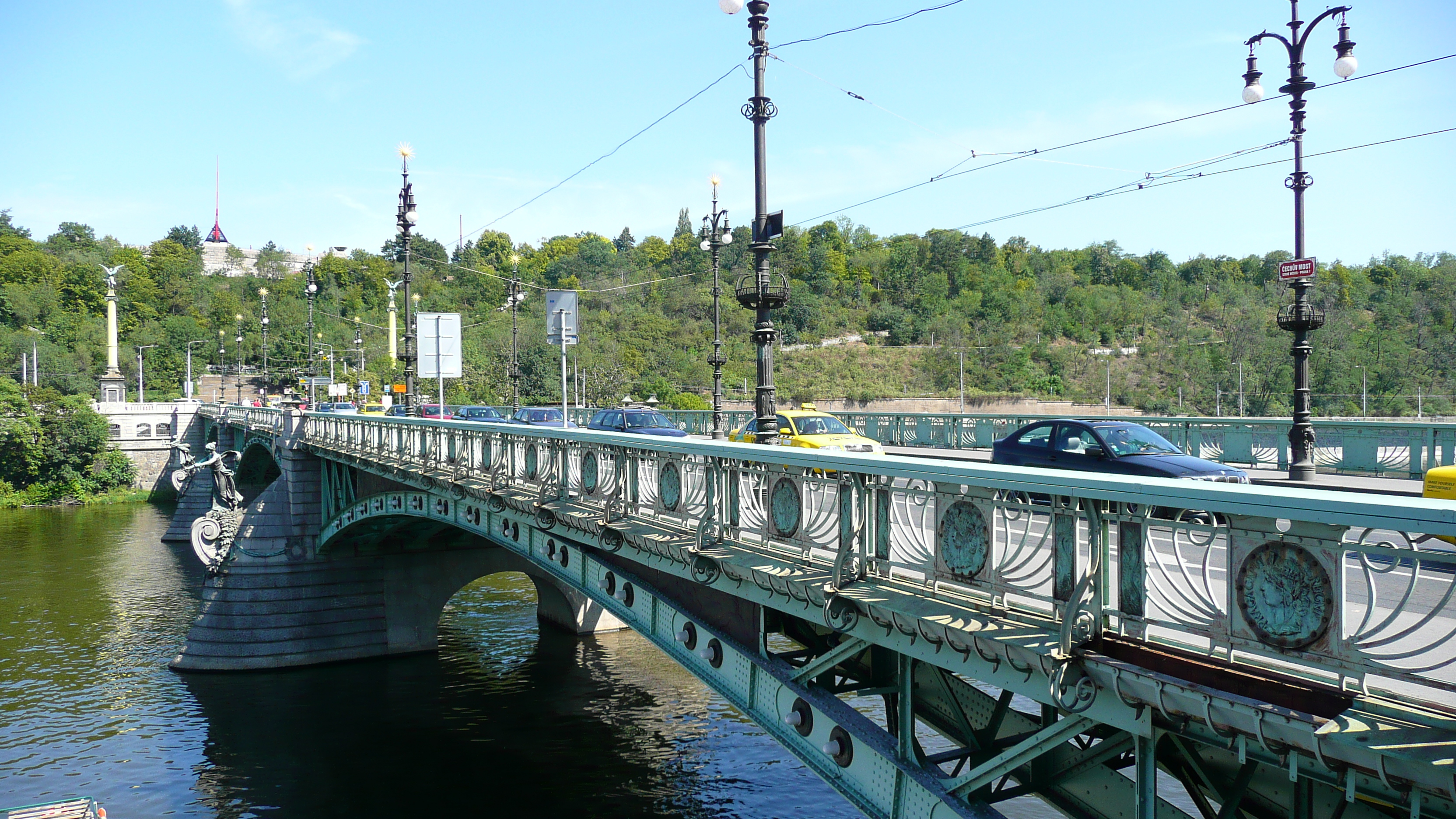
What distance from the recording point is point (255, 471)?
5294 cm

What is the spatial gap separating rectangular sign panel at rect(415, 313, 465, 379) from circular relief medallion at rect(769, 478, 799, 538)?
12.8m

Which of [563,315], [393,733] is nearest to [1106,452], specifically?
[563,315]

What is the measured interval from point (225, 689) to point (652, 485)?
63.0 feet

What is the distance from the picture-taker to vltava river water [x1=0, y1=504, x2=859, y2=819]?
59.7 feet

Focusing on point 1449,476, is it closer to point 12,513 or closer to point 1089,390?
point 1089,390

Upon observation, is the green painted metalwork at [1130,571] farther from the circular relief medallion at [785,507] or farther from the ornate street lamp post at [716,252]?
the ornate street lamp post at [716,252]

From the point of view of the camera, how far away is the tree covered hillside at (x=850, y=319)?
6266 centimetres

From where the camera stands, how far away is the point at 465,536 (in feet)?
92.4

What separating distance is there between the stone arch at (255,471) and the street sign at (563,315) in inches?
1370

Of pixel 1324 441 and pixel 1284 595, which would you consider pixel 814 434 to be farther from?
pixel 1284 595

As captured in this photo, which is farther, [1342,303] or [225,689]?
[1342,303]

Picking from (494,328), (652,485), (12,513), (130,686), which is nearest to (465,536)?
(130,686)

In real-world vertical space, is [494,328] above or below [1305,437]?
above

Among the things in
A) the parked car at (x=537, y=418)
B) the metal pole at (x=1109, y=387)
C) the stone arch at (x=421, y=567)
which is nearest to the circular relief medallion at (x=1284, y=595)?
the stone arch at (x=421, y=567)
